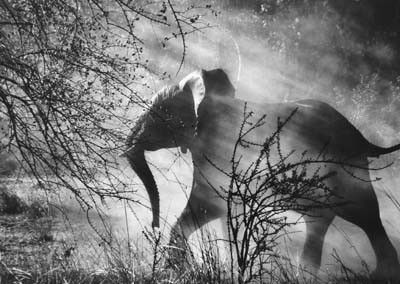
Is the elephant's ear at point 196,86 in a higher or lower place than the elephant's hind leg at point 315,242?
higher

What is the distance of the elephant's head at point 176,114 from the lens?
4469mm

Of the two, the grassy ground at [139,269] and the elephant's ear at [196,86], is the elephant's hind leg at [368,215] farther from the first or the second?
the elephant's ear at [196,86]

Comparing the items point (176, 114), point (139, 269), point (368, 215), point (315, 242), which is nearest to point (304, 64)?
point (176, 114)

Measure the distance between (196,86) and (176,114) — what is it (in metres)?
0.35

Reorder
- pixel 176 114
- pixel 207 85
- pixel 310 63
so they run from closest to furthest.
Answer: pixel 207 85
pixel 176 114
pixel 310 63

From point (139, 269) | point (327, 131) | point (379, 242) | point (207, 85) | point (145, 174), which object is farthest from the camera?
point (145, 174)

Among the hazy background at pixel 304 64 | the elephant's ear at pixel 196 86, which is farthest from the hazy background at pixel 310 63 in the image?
the elephant's ear at pixel 196 86

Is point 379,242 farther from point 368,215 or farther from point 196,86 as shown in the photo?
point 196,86

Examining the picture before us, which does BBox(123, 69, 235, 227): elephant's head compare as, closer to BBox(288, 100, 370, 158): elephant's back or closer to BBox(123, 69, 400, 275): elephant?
BBox(123, 69, 400, 275): elephant

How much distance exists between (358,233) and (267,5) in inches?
127

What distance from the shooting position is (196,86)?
452 centimetres

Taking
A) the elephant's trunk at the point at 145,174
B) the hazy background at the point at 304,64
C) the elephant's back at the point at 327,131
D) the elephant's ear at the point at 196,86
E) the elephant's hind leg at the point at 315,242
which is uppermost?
the hazy background at the point at 304,64

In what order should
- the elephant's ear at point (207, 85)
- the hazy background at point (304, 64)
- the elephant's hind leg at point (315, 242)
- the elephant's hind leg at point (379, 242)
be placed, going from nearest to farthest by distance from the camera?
the elephant's hind leg at point (379, 242) → the elephant's hind leg at point (315, 242) → the elephant's ear at point (207, 85) → the hazy background at point (304, 64)

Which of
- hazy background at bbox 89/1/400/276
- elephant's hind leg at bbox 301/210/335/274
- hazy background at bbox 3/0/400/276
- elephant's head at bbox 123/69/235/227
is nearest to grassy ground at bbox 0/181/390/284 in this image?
elephant's hind leg at bbox 301/210/335/274
